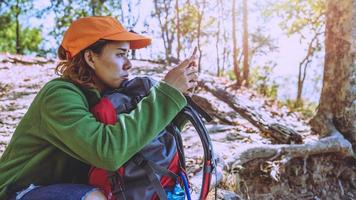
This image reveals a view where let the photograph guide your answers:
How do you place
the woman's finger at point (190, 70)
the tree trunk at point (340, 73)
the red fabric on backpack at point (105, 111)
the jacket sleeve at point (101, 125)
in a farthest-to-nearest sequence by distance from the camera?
1. the tree trunk at point (340, 73)
2. the woman's finger at point (190, 70)
3. the red fabric on backpack at point (105, 111)
4. the jacket sleeve at point (101, 125)

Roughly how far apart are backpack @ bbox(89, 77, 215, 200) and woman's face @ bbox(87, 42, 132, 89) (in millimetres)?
51

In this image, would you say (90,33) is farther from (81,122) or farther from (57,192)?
(57,192)

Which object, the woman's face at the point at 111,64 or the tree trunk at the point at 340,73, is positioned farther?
the tree trunk at the point at 340,73

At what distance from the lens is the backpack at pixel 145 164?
187 cm

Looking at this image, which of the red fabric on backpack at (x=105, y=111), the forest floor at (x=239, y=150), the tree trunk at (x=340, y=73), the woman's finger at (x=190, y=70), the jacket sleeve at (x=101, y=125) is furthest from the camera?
the tree trunk at (x=340, y=73)

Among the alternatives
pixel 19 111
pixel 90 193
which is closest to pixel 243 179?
pixel 90 193

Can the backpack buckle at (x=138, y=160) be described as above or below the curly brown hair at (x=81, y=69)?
below

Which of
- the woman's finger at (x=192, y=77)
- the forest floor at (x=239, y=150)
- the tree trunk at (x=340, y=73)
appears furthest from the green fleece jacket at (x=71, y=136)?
the tree trunk at (x=340, y=73)

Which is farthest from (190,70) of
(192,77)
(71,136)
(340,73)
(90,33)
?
(340,73)

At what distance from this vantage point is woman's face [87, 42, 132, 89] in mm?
1999

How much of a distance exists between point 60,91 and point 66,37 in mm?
310

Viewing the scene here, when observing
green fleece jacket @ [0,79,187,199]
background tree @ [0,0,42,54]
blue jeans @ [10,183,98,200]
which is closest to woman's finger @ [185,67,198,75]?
green fleece jacket @ [0,79,187,199]

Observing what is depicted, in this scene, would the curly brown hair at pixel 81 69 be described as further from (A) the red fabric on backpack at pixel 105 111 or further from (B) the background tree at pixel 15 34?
(B) the background tree at pixel 15 34

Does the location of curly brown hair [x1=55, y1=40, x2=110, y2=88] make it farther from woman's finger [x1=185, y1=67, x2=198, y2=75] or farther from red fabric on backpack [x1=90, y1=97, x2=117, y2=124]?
woman's finger [x1=185, y1=67, x2=198, y2=75]
